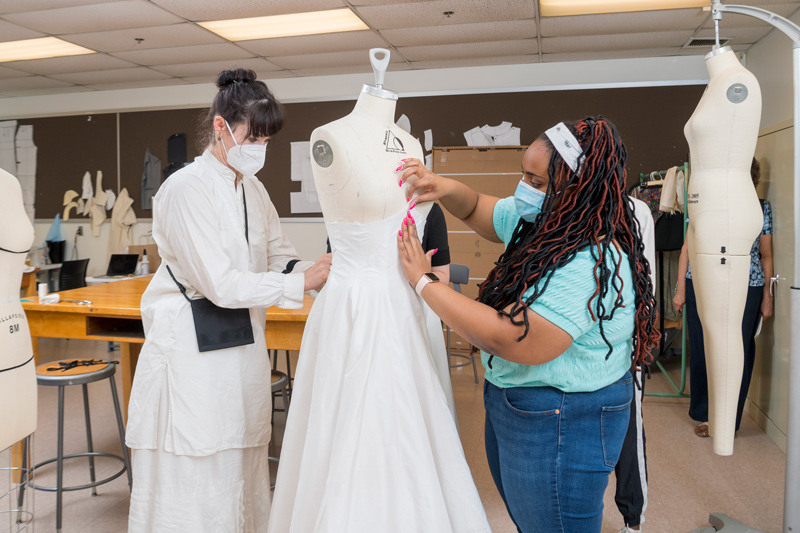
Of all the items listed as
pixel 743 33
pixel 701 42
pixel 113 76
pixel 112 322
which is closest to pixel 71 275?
pixel 113 76

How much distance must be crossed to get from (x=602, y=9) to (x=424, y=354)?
12.2 ft

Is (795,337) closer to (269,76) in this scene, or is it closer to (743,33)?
(743,33)

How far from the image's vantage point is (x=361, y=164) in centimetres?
156

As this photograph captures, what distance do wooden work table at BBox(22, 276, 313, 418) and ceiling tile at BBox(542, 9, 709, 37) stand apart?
299 cm

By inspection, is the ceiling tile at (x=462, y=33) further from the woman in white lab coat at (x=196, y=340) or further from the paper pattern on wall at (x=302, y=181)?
the woman in white lab coat at (x=196, y=340)

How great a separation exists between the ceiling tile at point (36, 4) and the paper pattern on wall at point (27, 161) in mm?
3485

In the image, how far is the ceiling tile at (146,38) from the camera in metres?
4.79

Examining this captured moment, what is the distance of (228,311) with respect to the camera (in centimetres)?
193

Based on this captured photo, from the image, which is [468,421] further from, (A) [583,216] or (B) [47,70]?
(B) [47,70]

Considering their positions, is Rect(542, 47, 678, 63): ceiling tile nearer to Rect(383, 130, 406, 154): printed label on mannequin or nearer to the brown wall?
the brown wall

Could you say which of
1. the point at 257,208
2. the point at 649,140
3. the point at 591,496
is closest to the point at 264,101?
the point at 257,208

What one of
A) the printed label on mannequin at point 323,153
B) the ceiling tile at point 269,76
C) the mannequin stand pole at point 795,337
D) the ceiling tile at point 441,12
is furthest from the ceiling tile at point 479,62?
the printed label on mannequin at point 323,153

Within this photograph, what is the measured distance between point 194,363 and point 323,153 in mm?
829

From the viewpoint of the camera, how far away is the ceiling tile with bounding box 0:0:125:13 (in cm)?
420
